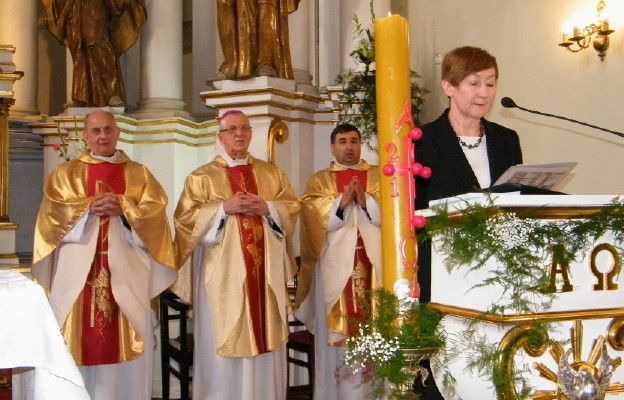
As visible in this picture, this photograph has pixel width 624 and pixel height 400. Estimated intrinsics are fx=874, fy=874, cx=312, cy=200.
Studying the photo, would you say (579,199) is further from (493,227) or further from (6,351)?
(6,351)

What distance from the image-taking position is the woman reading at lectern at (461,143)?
2873 millimetres

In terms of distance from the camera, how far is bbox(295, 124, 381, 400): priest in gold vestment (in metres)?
5.94

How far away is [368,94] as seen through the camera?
739cm

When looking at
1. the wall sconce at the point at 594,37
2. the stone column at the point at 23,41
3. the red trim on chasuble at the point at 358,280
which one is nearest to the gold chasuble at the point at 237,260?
the red trim on chasuble at the point at 358,280

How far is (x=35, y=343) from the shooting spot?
80.9 inches

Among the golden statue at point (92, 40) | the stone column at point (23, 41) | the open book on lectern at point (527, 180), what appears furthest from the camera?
the stone column at point (23, 41)

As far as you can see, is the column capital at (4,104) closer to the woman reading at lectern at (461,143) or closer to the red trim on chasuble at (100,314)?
the red trim on chasuble at (100,314)

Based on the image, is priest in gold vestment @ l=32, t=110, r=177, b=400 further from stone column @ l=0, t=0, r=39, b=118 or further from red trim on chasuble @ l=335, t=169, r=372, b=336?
stone column @ l=0, t=0, r=39, b=118

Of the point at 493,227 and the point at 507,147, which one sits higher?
the point at 507,147

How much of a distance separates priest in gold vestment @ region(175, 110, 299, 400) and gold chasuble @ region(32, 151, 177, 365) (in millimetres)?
275

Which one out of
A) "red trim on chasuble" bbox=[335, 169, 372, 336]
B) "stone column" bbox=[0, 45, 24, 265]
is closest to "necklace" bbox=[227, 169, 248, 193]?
"red trim on chasuble" bbox=[335, 169, 372, 336]

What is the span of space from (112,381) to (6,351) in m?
3.66

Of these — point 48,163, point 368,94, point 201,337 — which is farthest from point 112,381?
point 48,163

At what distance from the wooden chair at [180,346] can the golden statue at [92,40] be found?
3.03 m
